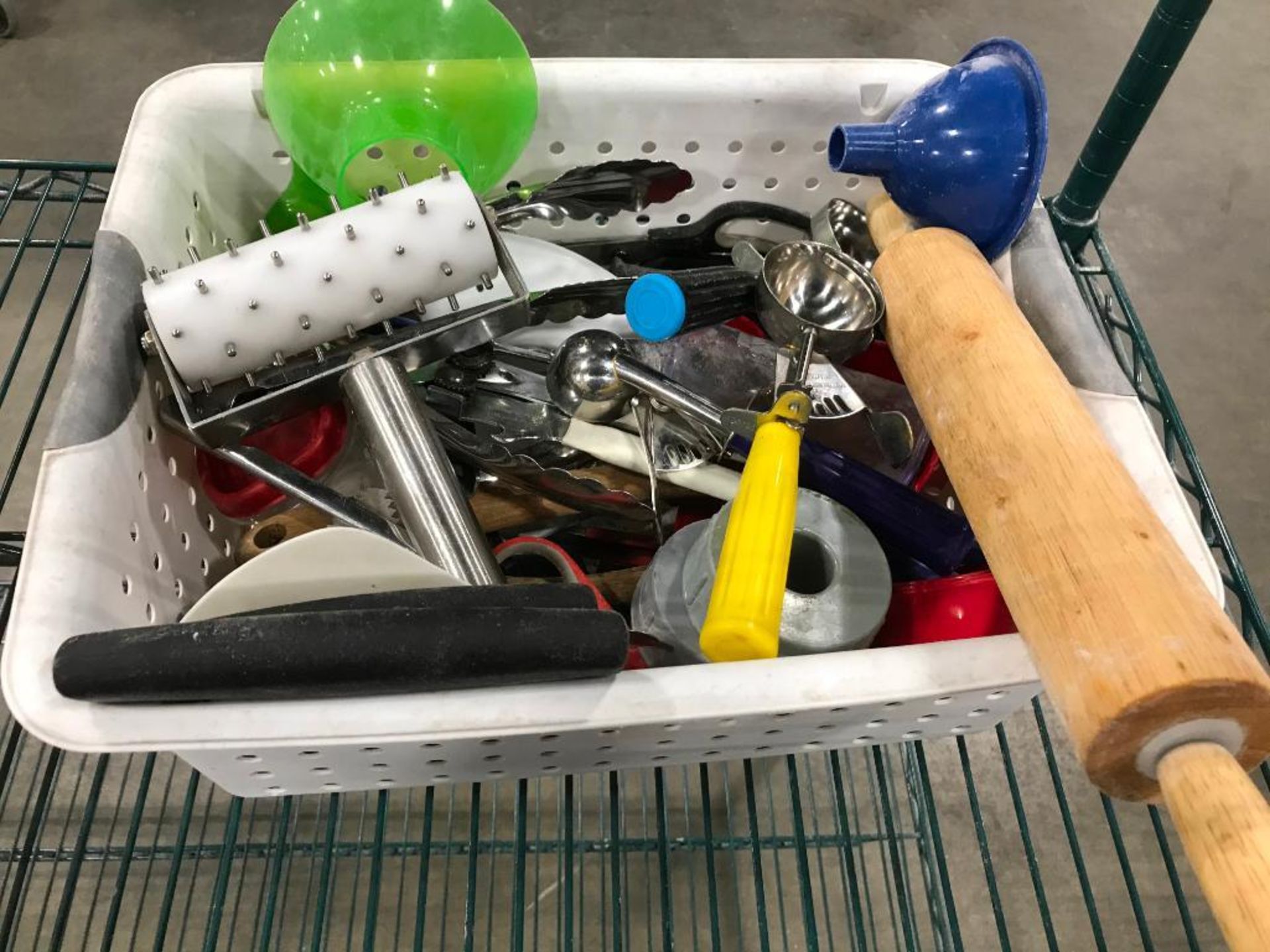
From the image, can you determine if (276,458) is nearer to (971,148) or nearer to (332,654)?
(332,654)

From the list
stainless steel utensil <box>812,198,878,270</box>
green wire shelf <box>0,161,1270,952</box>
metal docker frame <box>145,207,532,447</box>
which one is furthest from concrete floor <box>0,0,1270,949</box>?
metal docker frame <box>145,207,532,447</box>

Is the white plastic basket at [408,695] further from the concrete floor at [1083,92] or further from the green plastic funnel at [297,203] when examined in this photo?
the concrete floor at [1083,92]

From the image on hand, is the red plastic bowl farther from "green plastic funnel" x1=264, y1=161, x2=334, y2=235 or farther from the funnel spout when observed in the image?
the funnel spout

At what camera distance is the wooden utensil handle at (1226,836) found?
26 centimetres

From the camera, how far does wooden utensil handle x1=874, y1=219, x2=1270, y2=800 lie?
29cm

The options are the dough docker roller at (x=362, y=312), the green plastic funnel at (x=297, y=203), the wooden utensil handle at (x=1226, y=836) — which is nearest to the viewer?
the wooden utensil handle at (x=1226, y=836)

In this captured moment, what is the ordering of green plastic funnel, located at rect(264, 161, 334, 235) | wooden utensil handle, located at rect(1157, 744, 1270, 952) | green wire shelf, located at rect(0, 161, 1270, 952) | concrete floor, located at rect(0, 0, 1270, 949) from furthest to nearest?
concrete floor, located at rect(0, 0, 1270, 949)
green wire shelf, located at rect(0, 161, 1270, 952)
green plastic funnel, located at rect(264, 161, 334, 235)
wooden utensil handle, located at rect(1157, 744, 1270, 952)

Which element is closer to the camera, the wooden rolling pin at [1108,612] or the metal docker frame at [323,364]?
the wooden rolling pin at [1108,612]

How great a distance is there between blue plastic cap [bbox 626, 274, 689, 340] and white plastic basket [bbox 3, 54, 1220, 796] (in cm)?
14

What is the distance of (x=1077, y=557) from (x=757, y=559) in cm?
13

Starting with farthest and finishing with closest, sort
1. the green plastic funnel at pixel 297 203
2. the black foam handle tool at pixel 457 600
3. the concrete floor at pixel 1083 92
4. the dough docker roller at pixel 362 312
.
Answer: the concrete floor at pixel 1083 92
the green plastic funnel at pixel 297 203
the dough docker roller at pixel 362 312
the black foam handle tool at pixel 457 600

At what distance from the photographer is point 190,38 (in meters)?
1.68

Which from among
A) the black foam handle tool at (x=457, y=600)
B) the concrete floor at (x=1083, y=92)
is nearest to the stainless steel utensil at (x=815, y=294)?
the black foam handle tool at (x=457, y=600)

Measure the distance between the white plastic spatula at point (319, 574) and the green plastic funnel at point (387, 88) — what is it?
0.26 m
